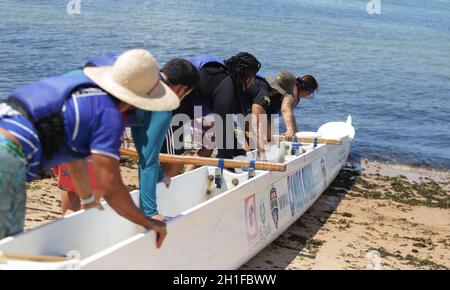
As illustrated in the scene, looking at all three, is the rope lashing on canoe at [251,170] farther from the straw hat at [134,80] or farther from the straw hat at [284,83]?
the straw hat at [134,80]

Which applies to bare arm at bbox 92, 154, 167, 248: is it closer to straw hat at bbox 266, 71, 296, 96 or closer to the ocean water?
straw hat at bbox 266, 71, 296, 96

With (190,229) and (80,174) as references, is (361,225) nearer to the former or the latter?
(190,229)

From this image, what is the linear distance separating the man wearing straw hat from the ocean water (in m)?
9.14

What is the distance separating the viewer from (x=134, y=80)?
10.3 ft

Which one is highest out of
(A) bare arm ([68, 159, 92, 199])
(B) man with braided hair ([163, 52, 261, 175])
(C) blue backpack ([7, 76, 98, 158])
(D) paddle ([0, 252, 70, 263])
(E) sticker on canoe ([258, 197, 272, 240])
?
(C) blue backpack ([7, 76, 98, 158])

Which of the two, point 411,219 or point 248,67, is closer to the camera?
point 248,67

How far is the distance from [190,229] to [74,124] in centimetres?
141

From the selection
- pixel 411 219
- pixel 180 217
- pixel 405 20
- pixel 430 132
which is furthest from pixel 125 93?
pixel 405 20

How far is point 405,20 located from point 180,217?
42.5 meters

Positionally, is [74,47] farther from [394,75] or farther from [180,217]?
[180,217]

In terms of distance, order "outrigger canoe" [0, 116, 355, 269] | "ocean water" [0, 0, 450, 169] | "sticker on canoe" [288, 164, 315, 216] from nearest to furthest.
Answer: "outrigger canoe" [0, 116, 355, 269]
"sticker on canoe" [288, 164, 315, 216]
"ocean water" [0, 0, 450, 169]

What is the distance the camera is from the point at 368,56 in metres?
25.3

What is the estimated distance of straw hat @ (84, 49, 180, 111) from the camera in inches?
123

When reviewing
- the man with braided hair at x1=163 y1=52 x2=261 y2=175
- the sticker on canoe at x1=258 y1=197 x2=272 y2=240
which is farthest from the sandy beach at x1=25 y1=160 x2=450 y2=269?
the man with braided hair at x1=163 y1=52 x2=261 y2=175
